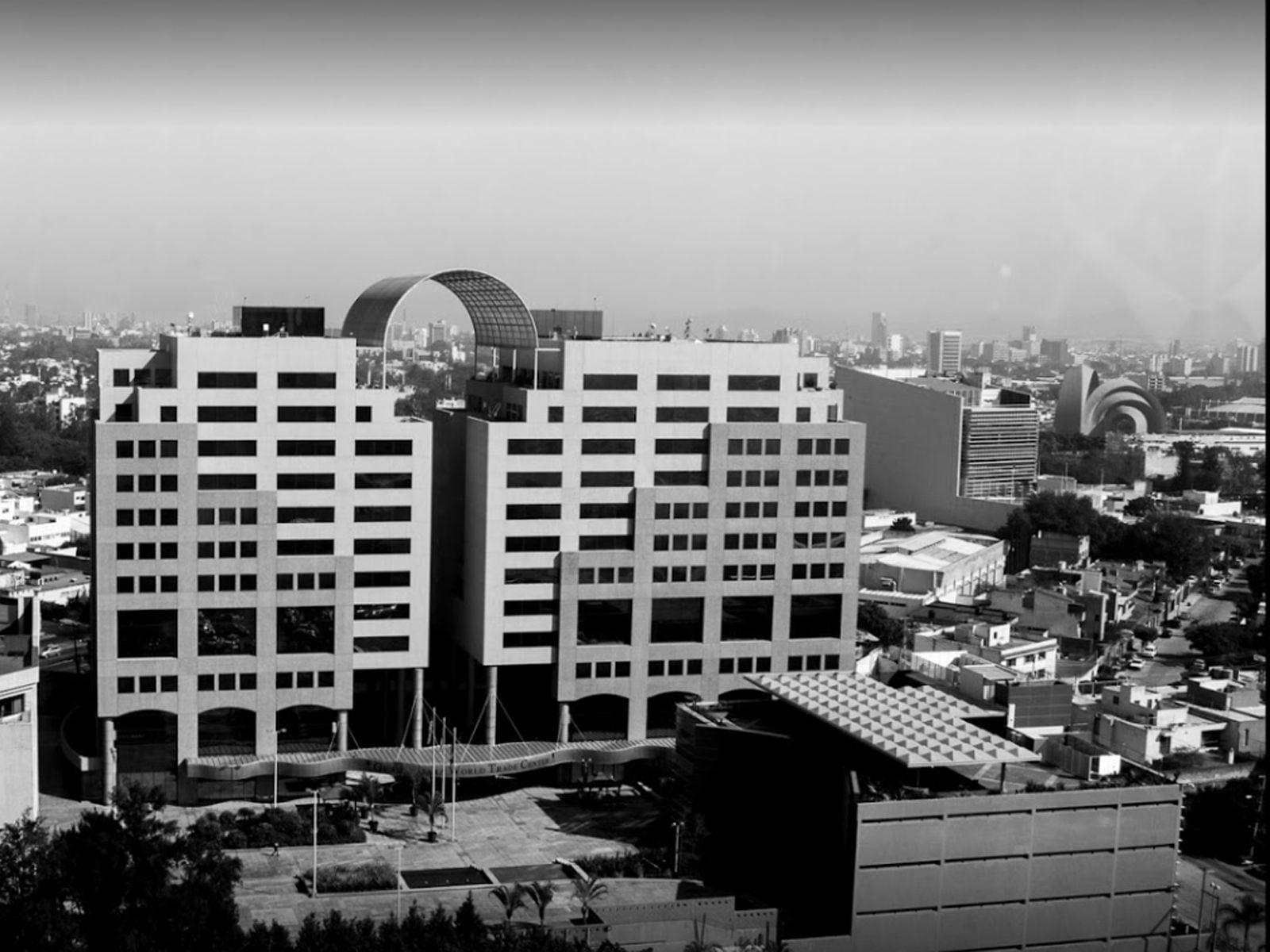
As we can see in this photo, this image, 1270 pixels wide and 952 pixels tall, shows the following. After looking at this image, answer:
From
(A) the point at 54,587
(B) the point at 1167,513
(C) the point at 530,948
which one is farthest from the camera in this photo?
(B) the point at 1167,513

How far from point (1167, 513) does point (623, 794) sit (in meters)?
10.6

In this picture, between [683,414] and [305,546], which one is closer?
[305,546]

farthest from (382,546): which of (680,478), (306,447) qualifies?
(680,478)

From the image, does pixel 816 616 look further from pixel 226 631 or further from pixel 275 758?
pixel 226 631

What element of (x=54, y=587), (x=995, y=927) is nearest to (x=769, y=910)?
(x=995, y=927)

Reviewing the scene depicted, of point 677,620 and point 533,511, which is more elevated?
point 533,511

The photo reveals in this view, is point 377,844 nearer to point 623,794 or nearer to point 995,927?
point 623,794

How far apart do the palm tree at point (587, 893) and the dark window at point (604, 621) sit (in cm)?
169

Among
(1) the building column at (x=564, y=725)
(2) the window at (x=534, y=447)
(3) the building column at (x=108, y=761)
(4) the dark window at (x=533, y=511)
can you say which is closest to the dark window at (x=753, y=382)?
(2) the window at (x=534, y=447)

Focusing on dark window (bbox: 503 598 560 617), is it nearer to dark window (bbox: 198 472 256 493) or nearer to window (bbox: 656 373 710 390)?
window (bbox: 656 373 710 390)

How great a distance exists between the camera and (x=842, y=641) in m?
8.01

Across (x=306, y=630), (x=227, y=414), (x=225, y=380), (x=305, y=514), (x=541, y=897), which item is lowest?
(x=541, y=897)

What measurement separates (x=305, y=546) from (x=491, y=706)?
3.76 feet

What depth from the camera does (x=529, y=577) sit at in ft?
25.0
